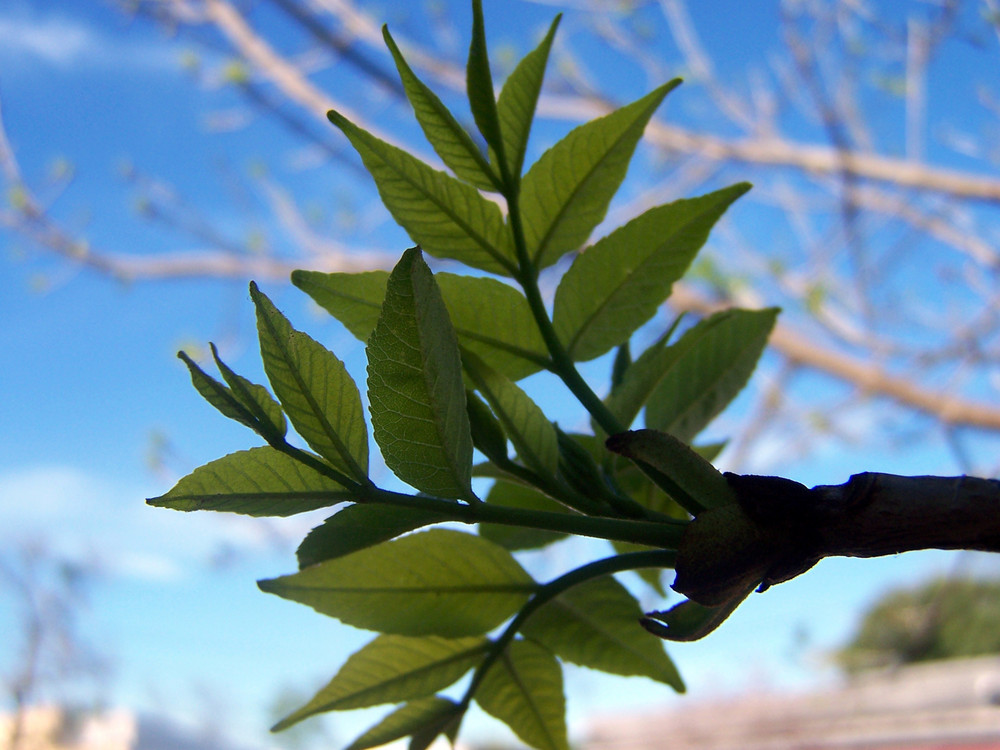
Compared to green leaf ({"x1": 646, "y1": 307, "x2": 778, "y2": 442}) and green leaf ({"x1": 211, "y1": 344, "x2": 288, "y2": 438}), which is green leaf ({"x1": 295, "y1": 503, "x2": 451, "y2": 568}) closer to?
green leaf ({"x1": 211, "y1": 344, "x2": 288, "y2": 438})

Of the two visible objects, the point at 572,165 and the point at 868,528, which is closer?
the point at 868,528

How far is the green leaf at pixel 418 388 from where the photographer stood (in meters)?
0.22

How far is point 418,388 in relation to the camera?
0.77 feet

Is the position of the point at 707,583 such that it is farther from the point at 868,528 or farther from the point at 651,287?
the point at 651,287

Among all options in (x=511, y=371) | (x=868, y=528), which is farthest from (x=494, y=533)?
(x=868, y=528)

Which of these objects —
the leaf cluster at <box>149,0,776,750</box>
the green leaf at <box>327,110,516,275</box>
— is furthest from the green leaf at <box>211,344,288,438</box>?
the green leaf at <box>327,110,516,275</box>

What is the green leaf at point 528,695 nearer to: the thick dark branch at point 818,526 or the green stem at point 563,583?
the green stem at point 563,583

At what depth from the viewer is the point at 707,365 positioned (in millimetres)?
372

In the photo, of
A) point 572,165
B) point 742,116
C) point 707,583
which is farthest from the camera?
point 742,116

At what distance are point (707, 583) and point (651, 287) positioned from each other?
16 cm

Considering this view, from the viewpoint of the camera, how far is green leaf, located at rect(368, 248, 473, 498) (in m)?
0.22

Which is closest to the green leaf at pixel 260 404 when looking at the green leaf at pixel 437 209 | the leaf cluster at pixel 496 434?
the leaf cluster at pixel 496 434

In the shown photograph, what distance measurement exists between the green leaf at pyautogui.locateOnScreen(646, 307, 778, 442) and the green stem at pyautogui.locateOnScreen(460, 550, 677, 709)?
9 centimetres

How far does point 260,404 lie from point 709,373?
216 millimetres
